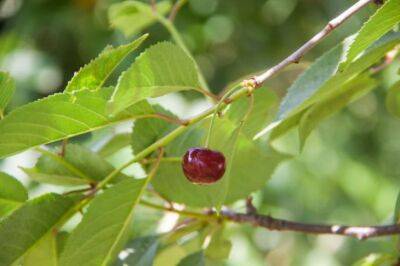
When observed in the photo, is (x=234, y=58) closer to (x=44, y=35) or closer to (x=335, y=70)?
(x=44, y=35)

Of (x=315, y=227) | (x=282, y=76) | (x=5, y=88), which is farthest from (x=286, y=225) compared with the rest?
(x=282, y=76)

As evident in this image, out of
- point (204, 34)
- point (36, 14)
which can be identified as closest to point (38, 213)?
point (204, 34)

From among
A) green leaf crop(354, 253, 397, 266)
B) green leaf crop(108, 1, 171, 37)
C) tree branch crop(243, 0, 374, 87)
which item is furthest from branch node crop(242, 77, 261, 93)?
green leaf crop(108, 1, 171, 37)

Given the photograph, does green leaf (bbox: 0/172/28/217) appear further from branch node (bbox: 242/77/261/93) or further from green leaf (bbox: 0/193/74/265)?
branch node (bbox: 242/77/261/93)

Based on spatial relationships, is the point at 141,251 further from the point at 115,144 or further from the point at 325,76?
the point at 325,76

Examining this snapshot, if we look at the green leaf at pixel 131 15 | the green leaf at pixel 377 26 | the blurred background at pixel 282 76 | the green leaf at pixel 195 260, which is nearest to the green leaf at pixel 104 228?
the green leaf at pixel 195 260

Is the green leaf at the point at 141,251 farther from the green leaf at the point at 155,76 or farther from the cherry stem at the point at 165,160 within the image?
the green leaf at the point at 155,76
